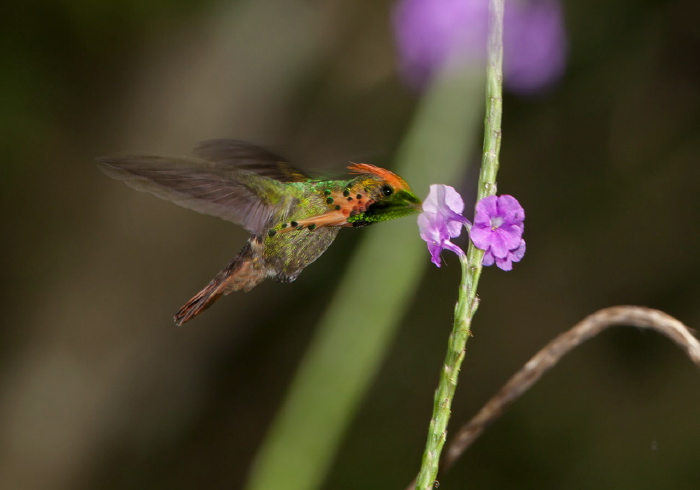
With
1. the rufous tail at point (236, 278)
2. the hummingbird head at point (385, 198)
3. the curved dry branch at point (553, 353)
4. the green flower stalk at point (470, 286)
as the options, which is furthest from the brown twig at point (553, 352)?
the rufous tail at point (236, 278)

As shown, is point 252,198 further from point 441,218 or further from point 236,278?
point 441,218

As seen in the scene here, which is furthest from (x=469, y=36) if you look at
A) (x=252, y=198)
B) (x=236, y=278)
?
(x=236, y=278)

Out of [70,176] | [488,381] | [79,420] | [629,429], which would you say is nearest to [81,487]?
[79,420]

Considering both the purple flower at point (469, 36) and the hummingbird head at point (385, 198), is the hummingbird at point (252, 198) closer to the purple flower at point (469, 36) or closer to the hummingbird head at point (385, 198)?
the hummingbird head at point (385, 198)

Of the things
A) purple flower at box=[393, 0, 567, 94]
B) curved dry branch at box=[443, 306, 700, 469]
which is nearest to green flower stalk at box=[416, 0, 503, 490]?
curved dry branch at box=[443, 306, 700, 469]

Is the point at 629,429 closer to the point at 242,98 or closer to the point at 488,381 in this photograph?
the point at 488,381
